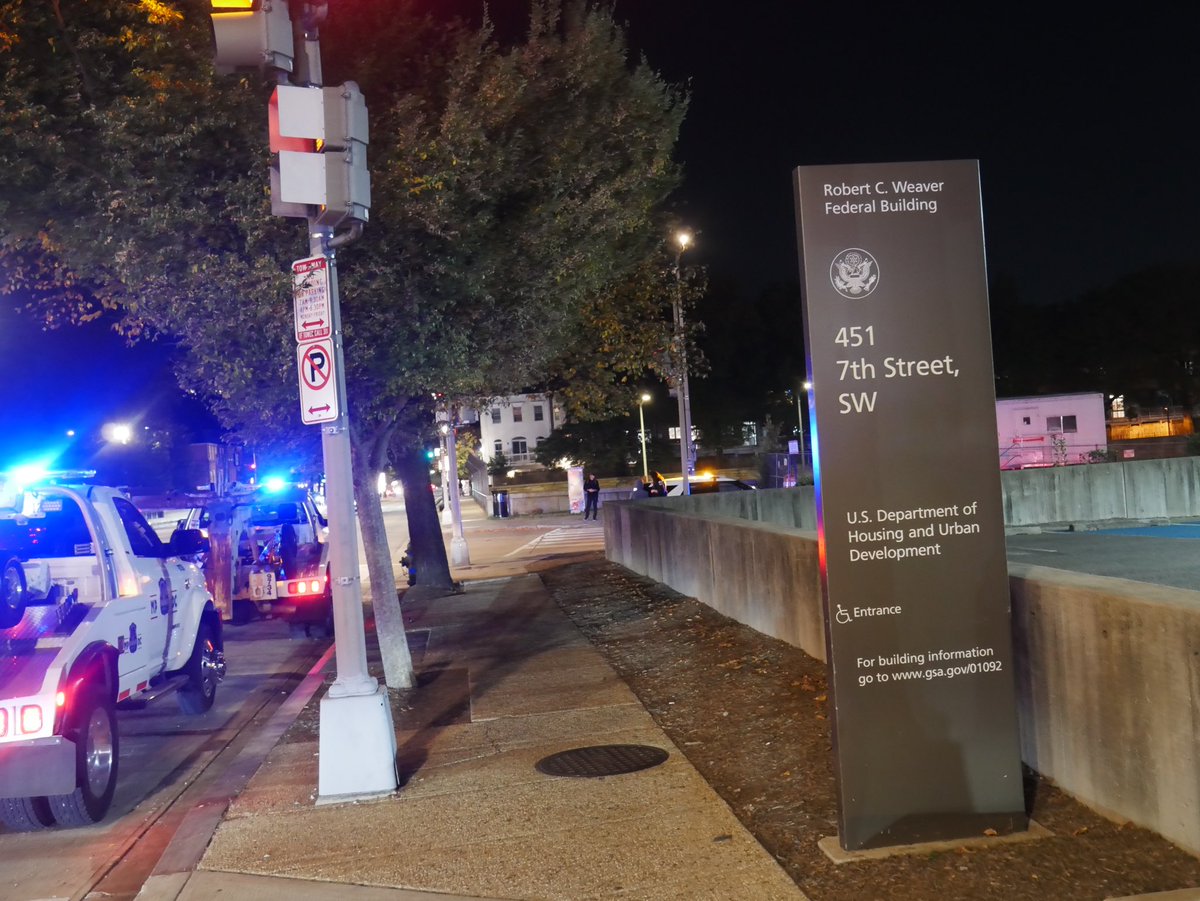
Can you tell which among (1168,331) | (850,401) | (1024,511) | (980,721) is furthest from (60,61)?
(1168,331)

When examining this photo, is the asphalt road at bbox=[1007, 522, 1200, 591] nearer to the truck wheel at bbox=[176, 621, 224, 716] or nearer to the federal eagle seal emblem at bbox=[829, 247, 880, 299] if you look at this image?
the federal eagle seal emblem at bbox=[829, 247, 880, 299]

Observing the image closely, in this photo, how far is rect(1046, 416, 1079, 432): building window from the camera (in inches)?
1698

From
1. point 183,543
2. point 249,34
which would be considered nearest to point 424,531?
point 183,543

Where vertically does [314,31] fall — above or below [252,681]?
above

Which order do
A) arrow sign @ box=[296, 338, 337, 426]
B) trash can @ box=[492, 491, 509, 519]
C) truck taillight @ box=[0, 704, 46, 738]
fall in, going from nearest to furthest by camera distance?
1. truck taillight @ box=[0, 704, 46, 738]
2. arrow sign @ box=[296, 338, 337, 426]
3. trash can @ box=[492, 491, 509, 519]

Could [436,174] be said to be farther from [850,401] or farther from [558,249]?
[850,401]

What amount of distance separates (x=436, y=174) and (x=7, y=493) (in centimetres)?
424

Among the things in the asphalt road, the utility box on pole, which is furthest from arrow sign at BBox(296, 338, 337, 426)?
the asphalt road

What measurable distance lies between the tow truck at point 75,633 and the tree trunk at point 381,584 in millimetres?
1564

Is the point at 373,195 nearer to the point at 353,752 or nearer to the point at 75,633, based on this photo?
the point at 75,633

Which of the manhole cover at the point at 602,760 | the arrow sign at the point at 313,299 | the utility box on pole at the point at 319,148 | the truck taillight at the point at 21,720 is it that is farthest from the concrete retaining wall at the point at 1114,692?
the truck taillight at the point at 21,720

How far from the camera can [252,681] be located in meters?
12.8

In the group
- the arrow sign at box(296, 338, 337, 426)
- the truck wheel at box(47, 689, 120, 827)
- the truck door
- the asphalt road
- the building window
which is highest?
the arrow sign at box(296, 338, 337, 426)

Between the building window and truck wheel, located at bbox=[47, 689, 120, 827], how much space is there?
135 feet
